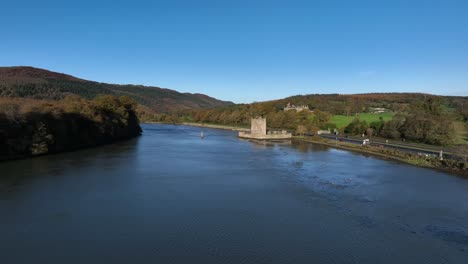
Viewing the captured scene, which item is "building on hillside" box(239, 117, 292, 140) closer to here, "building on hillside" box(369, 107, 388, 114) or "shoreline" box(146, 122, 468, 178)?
"shoreline" box(146, 122, 468, 178)

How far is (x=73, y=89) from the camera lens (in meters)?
107

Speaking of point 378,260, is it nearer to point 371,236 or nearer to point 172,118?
point 371,236

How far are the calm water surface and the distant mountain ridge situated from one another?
63.4 metres

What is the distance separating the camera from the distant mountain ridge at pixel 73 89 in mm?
80688

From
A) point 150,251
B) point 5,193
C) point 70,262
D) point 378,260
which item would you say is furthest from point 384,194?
point 5,193

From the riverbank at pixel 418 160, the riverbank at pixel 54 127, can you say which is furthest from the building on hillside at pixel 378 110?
the riverbank at pixel 54 127

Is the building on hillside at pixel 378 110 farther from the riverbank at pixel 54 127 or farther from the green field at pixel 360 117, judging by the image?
the riverbank at pixel 54 127

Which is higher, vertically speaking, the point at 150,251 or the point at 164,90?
the point at 164,90

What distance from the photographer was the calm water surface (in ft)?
30.2

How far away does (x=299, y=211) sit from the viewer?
1307 centimetres

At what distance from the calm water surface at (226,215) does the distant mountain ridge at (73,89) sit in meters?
63.4

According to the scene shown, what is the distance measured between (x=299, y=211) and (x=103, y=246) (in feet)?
22.4

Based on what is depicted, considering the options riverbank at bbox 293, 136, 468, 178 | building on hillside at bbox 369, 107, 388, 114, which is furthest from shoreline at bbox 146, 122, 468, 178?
building on hillside at bbox 369, 107, 388, 114

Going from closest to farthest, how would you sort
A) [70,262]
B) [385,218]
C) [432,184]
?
[70,262], [385,218], [432,184]
